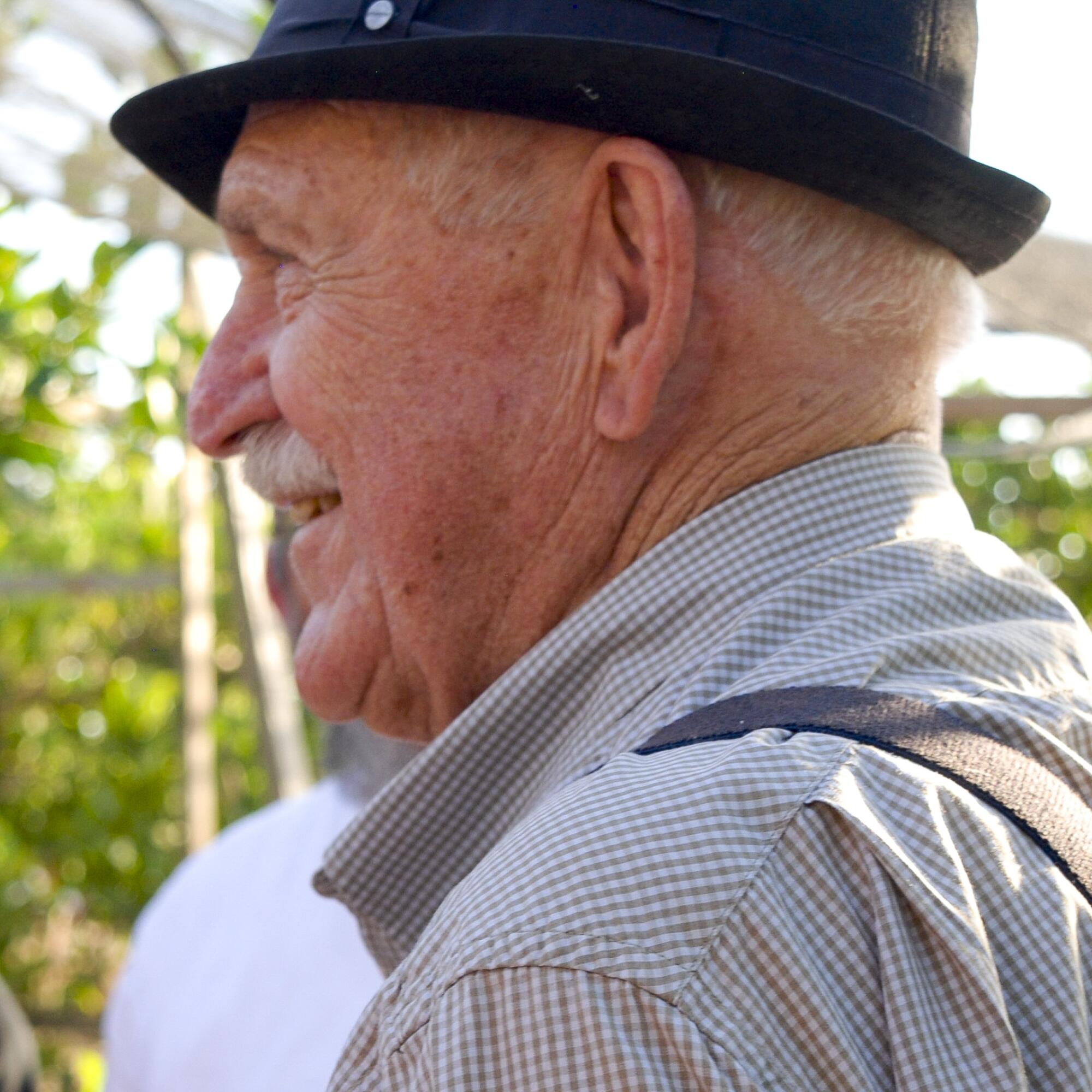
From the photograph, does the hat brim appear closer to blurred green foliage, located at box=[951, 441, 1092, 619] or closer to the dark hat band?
the dark hat band

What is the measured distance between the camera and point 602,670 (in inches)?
49.2

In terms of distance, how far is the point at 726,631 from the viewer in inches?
44.8

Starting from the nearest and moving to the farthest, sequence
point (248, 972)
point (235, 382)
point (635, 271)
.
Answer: point (635, 271) < point (235, 382) < point (248, 972)

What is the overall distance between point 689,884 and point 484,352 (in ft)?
2.28

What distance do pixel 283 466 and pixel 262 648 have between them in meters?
2.23

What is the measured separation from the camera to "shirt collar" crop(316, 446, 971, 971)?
1195 mm

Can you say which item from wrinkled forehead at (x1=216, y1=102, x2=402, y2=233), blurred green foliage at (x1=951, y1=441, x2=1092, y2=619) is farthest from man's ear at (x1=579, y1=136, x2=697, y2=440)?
blurred green foliage at (x1=951, y1=441, x2=1092, y2=619)

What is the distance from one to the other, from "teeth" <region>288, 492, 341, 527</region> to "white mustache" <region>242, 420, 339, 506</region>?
20 millimetres

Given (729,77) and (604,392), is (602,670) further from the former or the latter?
(729,77)

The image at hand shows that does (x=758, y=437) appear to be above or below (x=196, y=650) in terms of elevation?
above

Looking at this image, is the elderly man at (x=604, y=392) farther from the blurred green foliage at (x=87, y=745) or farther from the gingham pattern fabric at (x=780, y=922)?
the blurred green foliage at (x=87, y=745)

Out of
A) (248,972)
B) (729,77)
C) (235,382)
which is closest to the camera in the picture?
(729,77)

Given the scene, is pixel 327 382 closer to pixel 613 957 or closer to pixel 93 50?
pixel 613 957

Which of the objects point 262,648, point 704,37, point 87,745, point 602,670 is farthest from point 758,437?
point 87,745
